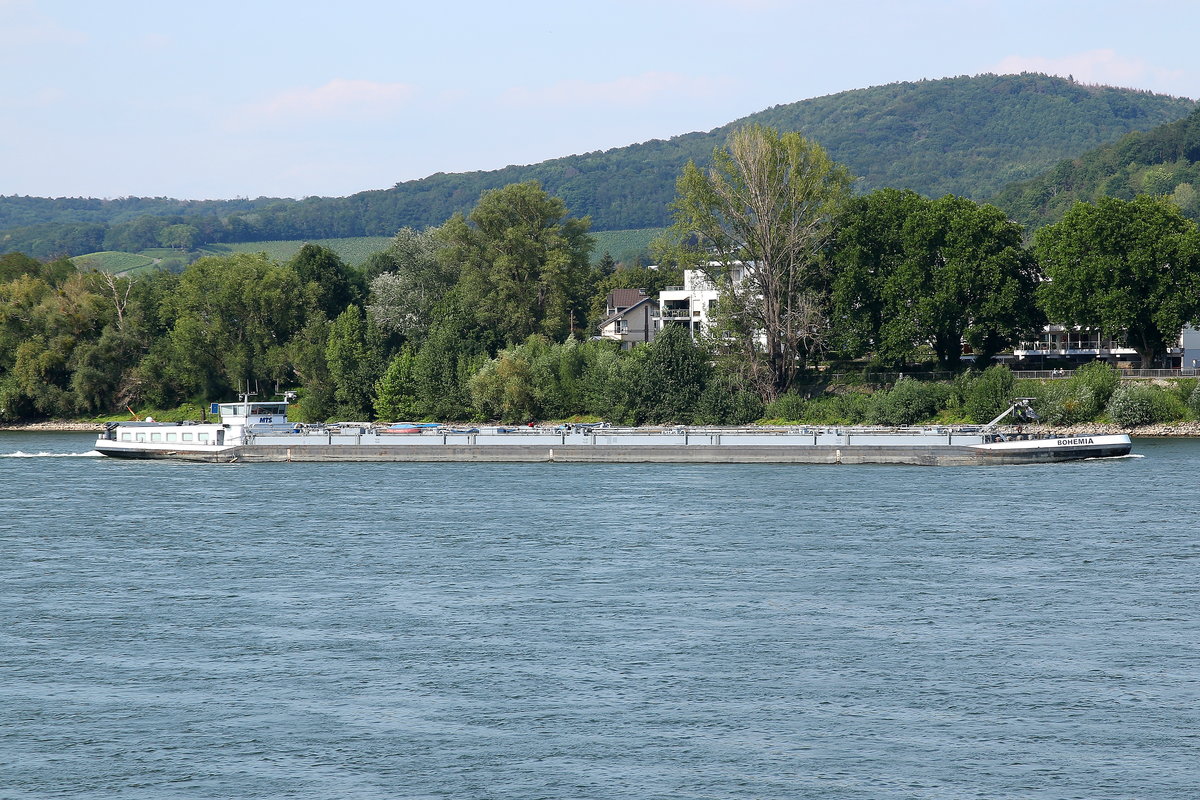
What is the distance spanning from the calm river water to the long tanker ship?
1230 cm

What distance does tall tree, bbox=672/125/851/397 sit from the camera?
8294 centimetres

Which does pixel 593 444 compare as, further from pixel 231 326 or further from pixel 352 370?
pixel 231 326

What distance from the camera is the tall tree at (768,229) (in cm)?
8294

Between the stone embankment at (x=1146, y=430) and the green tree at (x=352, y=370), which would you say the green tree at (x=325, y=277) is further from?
the stone embankment at (x=1146, y=430)

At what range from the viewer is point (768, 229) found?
82750mm

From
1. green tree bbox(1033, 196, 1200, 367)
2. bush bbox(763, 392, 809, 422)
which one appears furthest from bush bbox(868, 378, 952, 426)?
green tree bbox(1033, 196, 1200, 367)

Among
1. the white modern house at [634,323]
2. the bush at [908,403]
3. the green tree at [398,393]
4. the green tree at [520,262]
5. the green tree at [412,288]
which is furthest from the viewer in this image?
the white modern house at [634,323]

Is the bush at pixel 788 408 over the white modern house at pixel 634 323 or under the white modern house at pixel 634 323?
under

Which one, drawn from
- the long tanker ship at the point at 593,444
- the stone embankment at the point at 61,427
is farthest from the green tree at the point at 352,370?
the stone embankment at the point at 61,427

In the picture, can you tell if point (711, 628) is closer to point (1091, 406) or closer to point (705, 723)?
point (705, 723)

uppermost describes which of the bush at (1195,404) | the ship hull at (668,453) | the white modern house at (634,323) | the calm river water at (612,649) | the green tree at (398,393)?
the white modern house at (634,323)

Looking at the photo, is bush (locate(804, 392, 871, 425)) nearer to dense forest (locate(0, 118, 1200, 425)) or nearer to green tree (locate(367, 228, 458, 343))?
dense forest (locate(0, 118, 1200, 425))

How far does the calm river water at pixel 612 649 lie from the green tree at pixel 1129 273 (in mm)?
32940

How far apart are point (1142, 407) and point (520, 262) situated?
49.5 m
